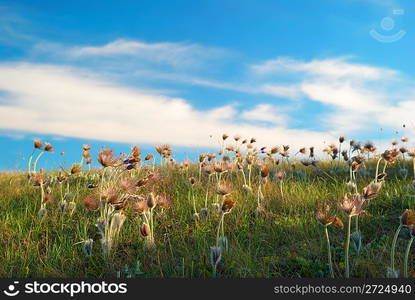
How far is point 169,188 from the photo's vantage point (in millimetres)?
8078

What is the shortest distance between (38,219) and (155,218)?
5.20 ft

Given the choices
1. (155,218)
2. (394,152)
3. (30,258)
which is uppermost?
(394,152)

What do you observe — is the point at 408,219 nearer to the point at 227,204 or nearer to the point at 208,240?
the point at 227,204

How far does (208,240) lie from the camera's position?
556 cm

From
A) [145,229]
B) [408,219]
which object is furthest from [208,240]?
[408,219]

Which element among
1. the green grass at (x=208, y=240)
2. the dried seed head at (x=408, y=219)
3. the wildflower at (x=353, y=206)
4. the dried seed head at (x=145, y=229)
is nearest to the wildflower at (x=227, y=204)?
the green grass at (x=208, y=240)

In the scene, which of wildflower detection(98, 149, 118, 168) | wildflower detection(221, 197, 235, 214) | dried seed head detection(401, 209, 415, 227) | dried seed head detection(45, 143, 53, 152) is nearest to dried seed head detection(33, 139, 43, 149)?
dried seed head detection(45, 143, 53, 152)

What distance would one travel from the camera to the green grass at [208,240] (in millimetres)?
4848

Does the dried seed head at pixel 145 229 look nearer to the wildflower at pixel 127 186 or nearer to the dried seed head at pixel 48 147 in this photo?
the wildflower at pixel 127 186

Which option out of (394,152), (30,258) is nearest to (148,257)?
(30,258)

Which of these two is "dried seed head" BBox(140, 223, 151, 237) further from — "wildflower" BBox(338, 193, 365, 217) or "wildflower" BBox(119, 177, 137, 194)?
"wildflower" BBox(338, 193, 365, 217)

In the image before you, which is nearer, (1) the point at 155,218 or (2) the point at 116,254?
(2) the point at 116,254

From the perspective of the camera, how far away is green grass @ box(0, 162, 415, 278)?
15.9 feet

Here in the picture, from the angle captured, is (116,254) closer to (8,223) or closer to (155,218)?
(155,218)
